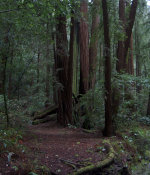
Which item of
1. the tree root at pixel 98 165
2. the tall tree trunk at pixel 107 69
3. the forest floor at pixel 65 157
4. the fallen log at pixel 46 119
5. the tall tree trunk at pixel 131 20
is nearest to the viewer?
the forest floor at pixel 65 157

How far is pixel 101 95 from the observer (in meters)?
8.00

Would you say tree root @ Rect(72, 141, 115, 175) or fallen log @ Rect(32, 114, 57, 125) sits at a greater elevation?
tree root @ Rect(72, 141, 115, 175)

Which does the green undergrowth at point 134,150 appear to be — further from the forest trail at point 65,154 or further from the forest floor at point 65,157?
the forest trail at point 65,154

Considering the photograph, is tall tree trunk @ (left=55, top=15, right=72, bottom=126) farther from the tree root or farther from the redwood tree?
the tree root

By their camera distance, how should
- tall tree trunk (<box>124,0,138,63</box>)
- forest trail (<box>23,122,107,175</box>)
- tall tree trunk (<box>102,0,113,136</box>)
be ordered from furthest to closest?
tall tree trunk (<box>124,0,138,63</box>)
tall tree trunk (<box>102,0,113,136</box>)
forest trail (<box>23,122,107,175</box>)

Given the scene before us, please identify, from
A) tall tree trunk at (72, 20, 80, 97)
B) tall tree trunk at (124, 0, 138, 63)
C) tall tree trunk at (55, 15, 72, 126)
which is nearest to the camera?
tall tree trunk at (124, 0, 138, 63)

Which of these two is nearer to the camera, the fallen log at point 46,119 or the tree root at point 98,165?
the tree root at point 98,165

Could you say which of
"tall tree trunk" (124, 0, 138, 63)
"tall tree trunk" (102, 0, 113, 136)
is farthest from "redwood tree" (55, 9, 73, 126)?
"tall tree trunk" (102, 0, 113, 136)

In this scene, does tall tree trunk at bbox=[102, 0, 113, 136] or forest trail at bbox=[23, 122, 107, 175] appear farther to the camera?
tall tree trunk at bbox=[102, 0, 113, 136]

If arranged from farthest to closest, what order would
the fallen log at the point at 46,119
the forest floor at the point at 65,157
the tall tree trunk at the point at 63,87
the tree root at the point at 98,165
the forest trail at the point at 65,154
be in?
1. the fallen log at the point at 46,119
2. the tall tree trunk at the point at 63,87
3. the forest trail at the point at 65,154
4. the tree root at the point at 98,165
5. the forest floor at the point at 65,157

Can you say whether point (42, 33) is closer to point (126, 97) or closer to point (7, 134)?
point (7, 134)

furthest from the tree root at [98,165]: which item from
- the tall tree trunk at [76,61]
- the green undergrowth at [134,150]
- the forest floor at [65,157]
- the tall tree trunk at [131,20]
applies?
the tall tree trunk at [76,61]

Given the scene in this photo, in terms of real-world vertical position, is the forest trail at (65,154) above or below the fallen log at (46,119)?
above

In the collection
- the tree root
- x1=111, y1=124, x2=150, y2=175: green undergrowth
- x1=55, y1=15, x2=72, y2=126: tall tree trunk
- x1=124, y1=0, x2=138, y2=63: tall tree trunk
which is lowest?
x1=111, y1=124, x2=150, y2=175: green undergrowth
